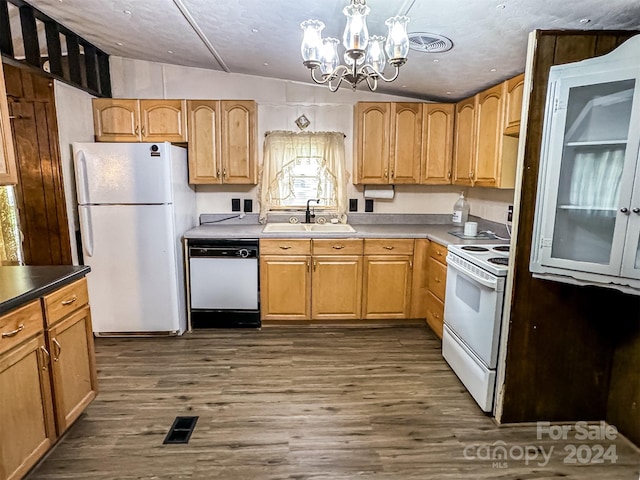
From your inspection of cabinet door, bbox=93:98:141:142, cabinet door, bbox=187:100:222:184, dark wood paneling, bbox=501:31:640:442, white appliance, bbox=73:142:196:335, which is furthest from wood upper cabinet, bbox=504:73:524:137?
cabinet door, bbox=93:98:141:142

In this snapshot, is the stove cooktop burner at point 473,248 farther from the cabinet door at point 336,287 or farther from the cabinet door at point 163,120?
the cabinet door at point 163,120

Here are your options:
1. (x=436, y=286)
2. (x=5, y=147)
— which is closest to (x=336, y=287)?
(x=436, y=286)

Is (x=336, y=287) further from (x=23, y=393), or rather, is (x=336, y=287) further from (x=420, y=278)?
(x=23, y=393)

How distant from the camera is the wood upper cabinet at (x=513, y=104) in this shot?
2.63 metres

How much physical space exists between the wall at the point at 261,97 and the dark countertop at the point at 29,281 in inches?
77.0

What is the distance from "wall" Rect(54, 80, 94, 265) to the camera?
303 centimetres

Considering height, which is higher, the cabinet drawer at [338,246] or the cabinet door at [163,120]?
the cabinet door at [163,120]

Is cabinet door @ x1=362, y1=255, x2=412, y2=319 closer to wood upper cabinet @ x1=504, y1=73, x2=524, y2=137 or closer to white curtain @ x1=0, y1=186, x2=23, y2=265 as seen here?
wood upper cabinet @ x1=504, y1=73, x2=524, y2=137

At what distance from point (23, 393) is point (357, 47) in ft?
6.96

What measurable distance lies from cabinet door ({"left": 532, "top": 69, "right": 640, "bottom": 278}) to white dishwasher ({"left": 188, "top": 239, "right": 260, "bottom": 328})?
7.69 ft

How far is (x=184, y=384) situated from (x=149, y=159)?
5.94 feet

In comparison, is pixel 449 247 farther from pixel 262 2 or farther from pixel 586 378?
pixel 262 2

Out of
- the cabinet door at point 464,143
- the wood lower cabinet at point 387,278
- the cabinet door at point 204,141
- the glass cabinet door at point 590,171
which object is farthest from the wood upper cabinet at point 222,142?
the glass cabinet door at point 590,171

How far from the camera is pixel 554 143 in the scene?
1898 millimetres
